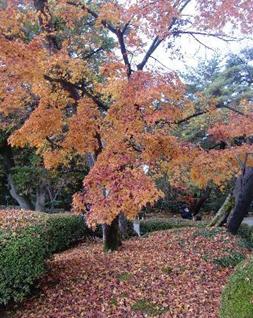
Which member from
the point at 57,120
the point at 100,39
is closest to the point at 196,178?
the point at 57,120

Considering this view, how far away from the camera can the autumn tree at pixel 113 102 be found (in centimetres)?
603

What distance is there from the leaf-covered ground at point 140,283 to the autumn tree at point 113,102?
1.01m

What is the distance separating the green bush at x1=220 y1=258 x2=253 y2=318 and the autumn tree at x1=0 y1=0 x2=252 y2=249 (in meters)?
1.67

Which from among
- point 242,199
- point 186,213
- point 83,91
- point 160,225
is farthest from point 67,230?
point 186,213

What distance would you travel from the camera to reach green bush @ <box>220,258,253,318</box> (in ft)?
12.7

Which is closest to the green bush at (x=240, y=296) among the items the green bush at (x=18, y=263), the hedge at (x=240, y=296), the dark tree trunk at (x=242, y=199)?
the hedge at (x=240, y=296)

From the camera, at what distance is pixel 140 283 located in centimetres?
632

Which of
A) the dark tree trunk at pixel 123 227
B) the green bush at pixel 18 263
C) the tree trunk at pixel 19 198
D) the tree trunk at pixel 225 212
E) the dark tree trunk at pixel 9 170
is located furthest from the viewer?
the tree trunk at pixel 19 198

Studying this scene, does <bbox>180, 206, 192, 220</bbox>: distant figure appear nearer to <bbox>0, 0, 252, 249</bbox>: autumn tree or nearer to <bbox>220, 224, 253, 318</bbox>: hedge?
<bbox>0, 0, 252, 249</bbox>: autumn tree

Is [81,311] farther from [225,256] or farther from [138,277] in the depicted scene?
[225,256]

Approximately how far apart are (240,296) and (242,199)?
5996mm

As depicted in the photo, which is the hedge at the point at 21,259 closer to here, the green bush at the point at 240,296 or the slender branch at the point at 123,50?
the green bush at the point at 240,296

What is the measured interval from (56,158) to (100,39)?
3703 millimetres

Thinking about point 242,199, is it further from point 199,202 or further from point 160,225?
point 199,202
